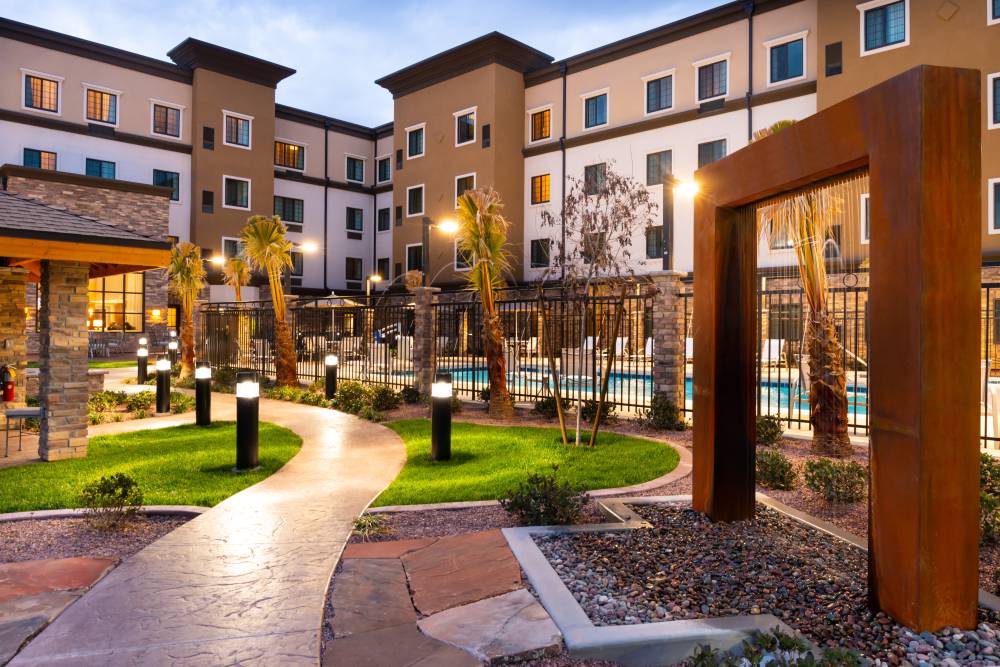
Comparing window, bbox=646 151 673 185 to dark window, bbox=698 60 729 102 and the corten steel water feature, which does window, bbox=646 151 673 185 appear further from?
the corten steel water feature

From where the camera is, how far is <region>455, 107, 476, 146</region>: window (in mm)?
30031

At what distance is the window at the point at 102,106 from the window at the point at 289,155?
8.13 m

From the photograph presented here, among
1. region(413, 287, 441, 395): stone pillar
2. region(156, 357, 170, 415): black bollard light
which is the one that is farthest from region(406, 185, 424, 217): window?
region(156, 357, 170, 415): black bollard light

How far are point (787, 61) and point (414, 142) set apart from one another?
17.6 metres

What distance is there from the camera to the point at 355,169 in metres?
40.0

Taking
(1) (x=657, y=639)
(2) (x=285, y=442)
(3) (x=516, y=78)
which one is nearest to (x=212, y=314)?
(2) (x=285, y=442)

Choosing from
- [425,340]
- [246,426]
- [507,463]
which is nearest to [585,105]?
[425,340]

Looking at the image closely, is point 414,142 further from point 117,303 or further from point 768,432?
point 768,432

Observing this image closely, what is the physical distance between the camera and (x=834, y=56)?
21.3 metres

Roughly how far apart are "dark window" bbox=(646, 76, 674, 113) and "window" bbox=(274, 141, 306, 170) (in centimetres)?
2065

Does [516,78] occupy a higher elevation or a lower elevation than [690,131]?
higher

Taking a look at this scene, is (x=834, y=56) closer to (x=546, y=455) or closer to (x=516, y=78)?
(x=516, y=78)

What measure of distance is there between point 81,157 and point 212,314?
52.1ft

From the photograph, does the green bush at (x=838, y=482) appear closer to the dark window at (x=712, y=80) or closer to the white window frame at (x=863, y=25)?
the white window frame at (x=863, y=25)
